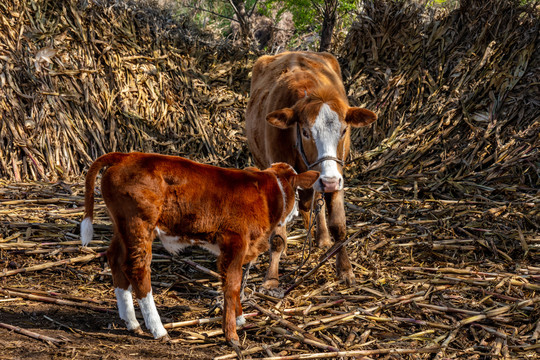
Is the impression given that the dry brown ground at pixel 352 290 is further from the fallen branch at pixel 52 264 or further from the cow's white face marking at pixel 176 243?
the cow's white face marking at pixel 176 243

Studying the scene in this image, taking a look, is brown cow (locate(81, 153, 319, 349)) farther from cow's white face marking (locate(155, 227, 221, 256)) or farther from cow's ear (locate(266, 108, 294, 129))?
cow's ear (locate(266, 108, 294, 129))

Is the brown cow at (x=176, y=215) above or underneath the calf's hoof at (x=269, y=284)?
above

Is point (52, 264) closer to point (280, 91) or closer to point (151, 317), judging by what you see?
point (151, 317)

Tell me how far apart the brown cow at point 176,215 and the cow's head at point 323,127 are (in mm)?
758

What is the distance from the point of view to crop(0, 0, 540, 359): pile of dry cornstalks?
12.8ft

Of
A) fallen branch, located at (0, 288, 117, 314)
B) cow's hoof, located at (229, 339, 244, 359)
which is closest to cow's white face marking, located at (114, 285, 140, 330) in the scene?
fallen branch, located at (0, 288, 117, 314)

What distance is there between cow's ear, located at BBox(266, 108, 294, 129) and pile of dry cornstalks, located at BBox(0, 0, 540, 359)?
4.10 ft

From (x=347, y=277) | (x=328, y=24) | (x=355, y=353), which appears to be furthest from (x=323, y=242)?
(x=328, y=24)

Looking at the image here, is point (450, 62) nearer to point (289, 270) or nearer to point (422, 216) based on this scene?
point (422, 216)

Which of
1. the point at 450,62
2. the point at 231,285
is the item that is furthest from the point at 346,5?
the point at 231,285

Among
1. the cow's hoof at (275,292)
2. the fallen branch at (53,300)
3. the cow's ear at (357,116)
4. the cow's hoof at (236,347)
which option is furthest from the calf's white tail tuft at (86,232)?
the cow's ear at (357,116)

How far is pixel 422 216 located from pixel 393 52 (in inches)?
179

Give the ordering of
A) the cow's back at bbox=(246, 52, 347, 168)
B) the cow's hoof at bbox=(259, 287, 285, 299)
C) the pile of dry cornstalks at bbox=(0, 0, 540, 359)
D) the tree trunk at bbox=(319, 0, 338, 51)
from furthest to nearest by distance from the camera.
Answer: the tree trunk at bbox=(319, 0, 338, 51)
the cow's back at bbox=(246, 52, 347, 168)
the cow's hoof at bbox=(259, 287, 285, 299)
the pile of dry cornstalks at bbox=(0, 0, 540, 359)

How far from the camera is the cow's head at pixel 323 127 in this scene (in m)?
4.59
